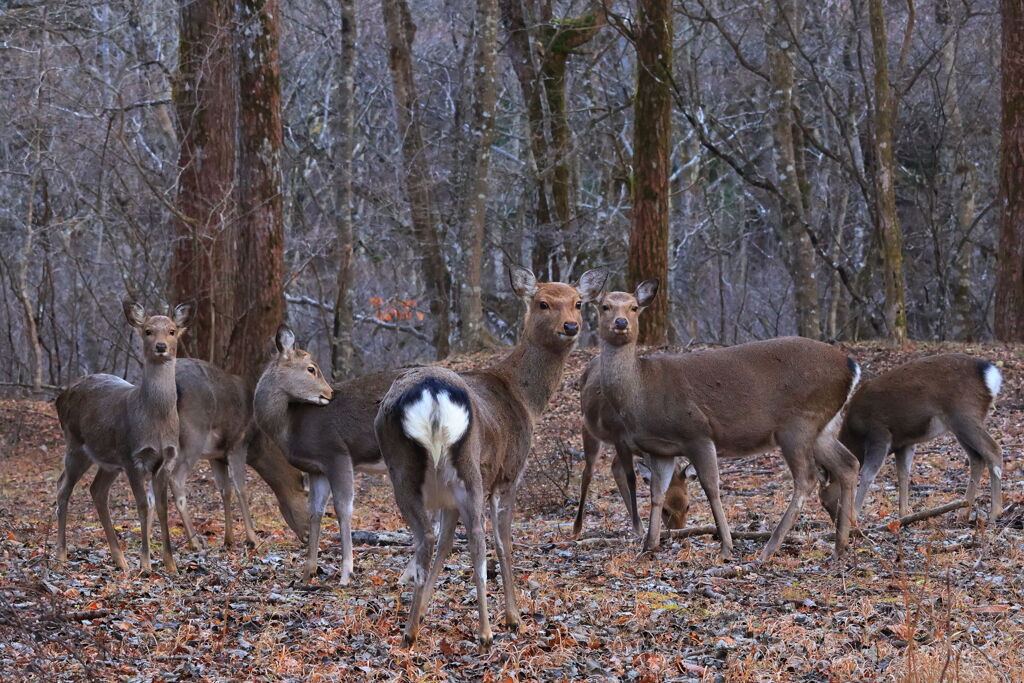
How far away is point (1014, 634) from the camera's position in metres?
6.11

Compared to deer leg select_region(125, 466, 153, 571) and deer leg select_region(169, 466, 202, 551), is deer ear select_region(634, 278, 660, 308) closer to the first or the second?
deer leg select_region(125, 466, 153, 571)

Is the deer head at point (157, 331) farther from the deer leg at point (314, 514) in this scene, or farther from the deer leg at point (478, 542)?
the deer leg at point (478, 542)

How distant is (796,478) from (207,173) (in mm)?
9248

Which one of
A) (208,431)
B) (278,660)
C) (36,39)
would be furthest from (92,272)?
(278,660)

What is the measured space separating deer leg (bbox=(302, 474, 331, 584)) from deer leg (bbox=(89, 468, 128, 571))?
1.24 metres

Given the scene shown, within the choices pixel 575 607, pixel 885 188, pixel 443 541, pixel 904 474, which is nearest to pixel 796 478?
pixel 904 474

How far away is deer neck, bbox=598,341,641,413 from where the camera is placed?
8.65m

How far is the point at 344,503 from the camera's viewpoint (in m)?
8.30

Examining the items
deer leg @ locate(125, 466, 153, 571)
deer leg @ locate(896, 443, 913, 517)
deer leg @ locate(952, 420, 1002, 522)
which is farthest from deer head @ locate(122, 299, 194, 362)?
deer leg @ locate(952, 420, 1002, 522)

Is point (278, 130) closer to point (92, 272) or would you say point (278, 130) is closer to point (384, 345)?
point (92, 272)

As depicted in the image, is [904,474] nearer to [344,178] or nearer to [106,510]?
[106,510]

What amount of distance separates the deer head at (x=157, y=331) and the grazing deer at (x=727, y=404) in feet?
9.84

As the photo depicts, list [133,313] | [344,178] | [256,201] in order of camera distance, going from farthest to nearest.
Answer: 1. [344,178]
2. [256,201]
3. [133,313]

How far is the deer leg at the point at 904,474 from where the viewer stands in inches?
371
